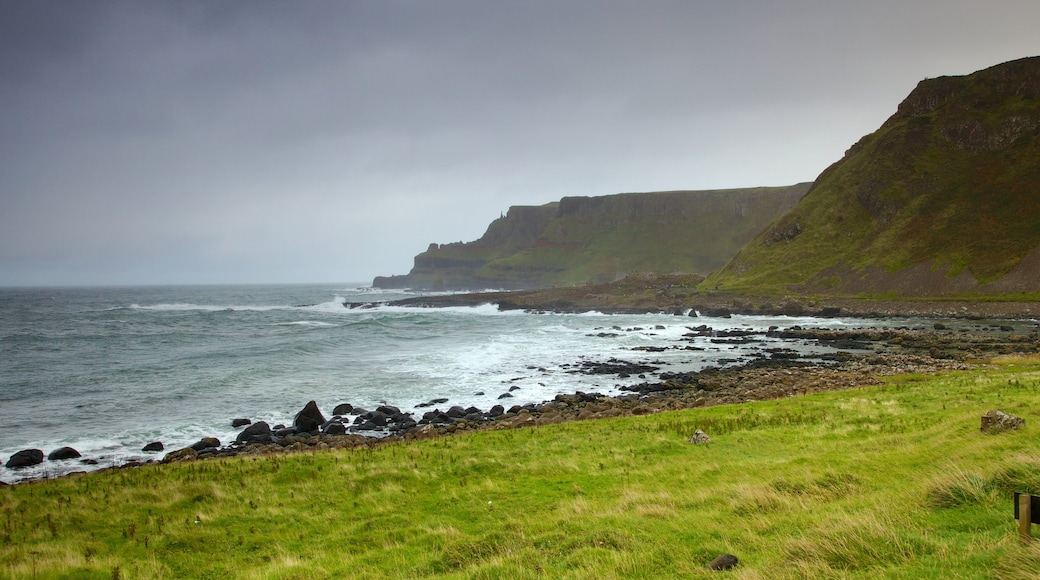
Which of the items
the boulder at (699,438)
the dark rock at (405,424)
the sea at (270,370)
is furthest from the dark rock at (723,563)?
the sea at (270,370)

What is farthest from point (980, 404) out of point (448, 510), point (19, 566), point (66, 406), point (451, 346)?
point (451, 346)

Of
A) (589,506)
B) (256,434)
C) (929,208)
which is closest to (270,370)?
(256,434)

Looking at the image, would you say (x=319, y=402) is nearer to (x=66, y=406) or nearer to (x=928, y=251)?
(x=66, y=406)

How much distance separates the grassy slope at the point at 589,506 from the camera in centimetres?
732

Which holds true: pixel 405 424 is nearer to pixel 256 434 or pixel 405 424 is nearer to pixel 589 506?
pixel 256 434

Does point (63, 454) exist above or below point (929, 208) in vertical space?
below

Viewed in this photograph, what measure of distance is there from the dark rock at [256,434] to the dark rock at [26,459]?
7473mm

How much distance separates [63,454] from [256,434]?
25.0ft

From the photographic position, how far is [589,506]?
11.2m

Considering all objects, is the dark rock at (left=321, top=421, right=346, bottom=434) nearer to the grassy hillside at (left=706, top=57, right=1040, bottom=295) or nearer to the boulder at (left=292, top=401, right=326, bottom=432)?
the boulder at (left=292, top=401, right=326, bottom=432)

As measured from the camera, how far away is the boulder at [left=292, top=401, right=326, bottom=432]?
2822 centimetres

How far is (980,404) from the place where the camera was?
1783cm

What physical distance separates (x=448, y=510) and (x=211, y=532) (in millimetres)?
5155

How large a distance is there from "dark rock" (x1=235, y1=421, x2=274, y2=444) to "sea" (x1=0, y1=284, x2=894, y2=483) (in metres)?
0.80
